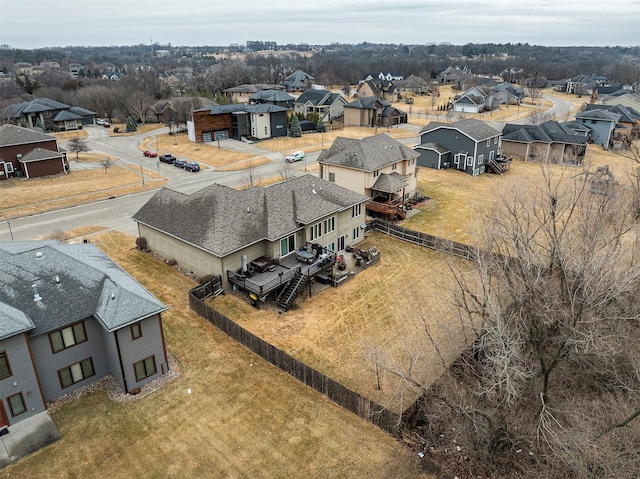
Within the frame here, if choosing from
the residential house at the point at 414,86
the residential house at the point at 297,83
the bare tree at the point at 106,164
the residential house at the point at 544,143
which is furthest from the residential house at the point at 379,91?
the bare tree at the point at 106,164

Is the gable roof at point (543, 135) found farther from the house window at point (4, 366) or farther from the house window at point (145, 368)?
the house window at point (4, 366)

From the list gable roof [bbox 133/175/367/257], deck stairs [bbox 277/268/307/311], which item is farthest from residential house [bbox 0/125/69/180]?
deck stairs [bbox 277/268/307/311]

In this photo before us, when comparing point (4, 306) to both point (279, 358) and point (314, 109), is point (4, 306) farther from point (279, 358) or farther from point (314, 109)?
point (314, 109)

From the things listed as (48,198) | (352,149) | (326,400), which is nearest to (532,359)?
(326,400)

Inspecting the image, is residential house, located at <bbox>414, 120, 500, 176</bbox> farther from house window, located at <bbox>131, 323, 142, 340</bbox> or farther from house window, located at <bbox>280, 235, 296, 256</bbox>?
house window, located at <bbox>131, 323, 142, 340</bbox>

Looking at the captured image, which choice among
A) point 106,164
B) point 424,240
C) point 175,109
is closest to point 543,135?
point 424,240
